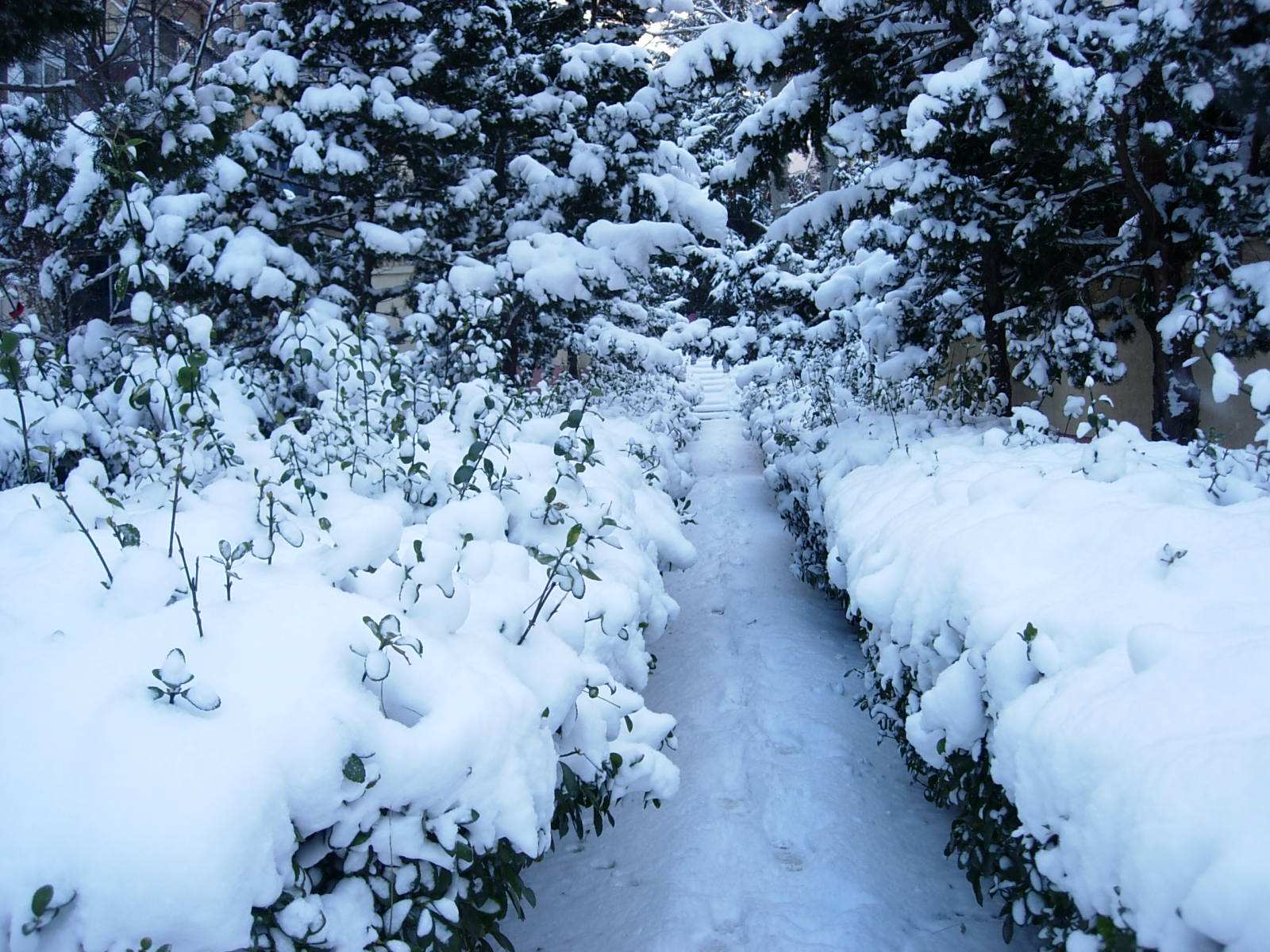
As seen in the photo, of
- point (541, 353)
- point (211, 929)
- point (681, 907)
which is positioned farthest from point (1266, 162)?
point (541, 353)

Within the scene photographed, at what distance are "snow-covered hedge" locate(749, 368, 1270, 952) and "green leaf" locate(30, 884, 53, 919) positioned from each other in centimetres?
184

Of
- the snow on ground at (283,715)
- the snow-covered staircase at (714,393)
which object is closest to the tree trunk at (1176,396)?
the snow on ground at (283,715)

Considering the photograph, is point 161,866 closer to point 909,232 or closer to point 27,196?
point 909,232

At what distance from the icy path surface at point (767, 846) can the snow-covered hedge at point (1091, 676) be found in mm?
395

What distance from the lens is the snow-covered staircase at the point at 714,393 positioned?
64.8 feet

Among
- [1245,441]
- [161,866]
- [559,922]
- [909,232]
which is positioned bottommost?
[559,922]

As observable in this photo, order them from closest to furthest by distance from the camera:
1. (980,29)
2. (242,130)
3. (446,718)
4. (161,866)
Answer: (161,866), (446,718), (980,29), (242,130)

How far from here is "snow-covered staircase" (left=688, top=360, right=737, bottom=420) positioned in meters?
19.8

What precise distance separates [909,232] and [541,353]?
475 centimetres

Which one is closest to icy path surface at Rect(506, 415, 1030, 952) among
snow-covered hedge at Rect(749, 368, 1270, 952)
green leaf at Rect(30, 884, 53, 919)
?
snow-covered hedge at Rect(749, 368, 1270, 952)

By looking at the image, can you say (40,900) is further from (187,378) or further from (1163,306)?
(1163,306)

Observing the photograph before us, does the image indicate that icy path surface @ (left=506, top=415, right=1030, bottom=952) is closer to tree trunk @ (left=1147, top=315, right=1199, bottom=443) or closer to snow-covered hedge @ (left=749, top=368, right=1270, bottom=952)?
snow-covered hedge @ (left=749, top=368, right=1270, bottom=952)

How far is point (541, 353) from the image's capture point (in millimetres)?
9711

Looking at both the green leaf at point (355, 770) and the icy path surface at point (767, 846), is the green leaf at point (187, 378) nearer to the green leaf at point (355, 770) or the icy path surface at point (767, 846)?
the green leaf at point (355, 770)
